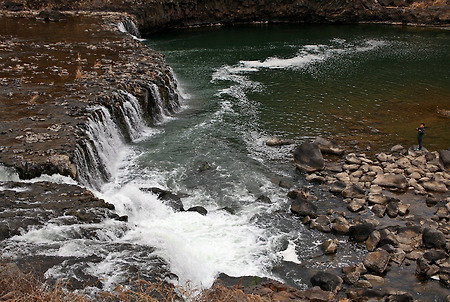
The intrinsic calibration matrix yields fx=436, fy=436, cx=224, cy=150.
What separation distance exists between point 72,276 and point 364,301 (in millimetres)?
8850

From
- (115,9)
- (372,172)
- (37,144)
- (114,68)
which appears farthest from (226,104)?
(115,9)

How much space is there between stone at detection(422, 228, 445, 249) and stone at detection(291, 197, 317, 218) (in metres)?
4.27

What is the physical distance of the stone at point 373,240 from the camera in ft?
53.7

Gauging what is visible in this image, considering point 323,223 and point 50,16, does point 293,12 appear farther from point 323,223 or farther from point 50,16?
point 323,223

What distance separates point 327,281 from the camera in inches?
560

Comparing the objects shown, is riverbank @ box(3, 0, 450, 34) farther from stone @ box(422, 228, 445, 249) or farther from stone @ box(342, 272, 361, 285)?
stone @ box(342, 272, 361, 285)

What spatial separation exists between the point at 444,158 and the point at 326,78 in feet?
54.5

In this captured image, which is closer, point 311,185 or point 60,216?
point 60,216

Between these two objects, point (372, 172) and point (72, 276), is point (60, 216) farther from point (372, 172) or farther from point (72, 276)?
point (372, 172)

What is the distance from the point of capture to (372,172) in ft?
71.7

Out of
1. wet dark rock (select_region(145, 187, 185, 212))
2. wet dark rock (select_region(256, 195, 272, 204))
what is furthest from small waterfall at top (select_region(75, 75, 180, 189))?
wet dark rock (select_region(256, 195, 272, 204))

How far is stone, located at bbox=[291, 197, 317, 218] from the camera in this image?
1840 cm

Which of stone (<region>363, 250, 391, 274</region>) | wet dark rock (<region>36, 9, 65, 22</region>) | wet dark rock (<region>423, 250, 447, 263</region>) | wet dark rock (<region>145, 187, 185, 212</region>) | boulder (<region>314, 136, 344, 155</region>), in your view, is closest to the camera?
stone (<region>363, 250, 391, 274</region>)

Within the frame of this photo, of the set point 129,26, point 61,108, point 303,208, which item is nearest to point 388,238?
point 303,208
